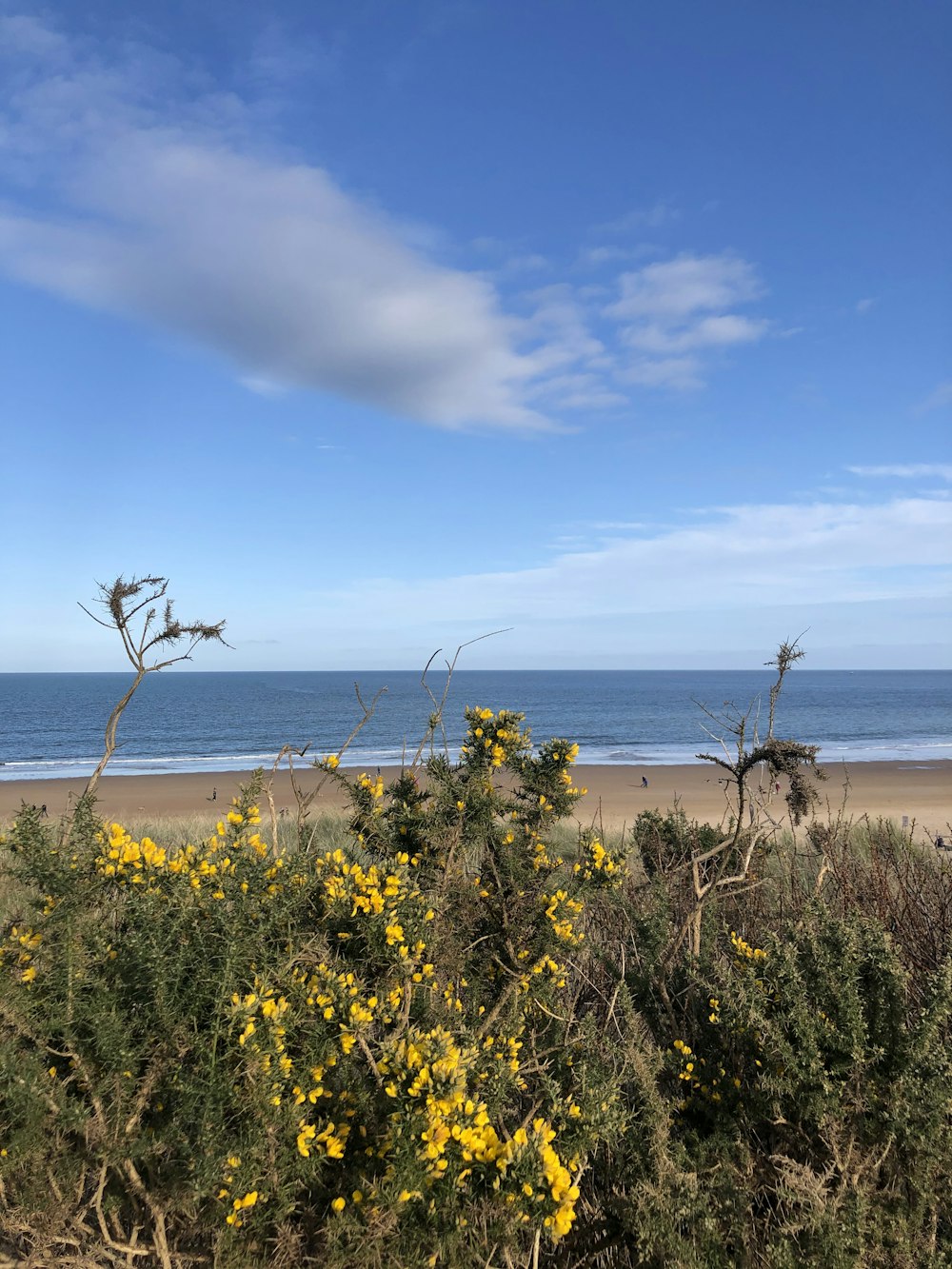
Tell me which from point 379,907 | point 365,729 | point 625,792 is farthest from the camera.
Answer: point 365,729

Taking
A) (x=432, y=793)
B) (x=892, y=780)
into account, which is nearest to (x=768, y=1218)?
(x=432, y=793)

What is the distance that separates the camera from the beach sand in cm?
2223

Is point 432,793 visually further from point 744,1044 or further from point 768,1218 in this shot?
point 768,1218

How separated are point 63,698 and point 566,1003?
371 ft

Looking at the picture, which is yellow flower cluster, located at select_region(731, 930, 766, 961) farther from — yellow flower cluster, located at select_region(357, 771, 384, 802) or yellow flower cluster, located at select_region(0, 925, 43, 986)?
yellow flower cluster, located at select_region(0, 925, 43, 986)

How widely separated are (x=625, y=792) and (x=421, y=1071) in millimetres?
26890

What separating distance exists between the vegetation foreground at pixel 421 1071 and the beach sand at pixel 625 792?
15.2 metres

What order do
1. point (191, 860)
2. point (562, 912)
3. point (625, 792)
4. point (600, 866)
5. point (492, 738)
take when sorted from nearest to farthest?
point (191, 860)
point (562, 912)
point (600, 866)
point (492, 738)
point (625, 792)

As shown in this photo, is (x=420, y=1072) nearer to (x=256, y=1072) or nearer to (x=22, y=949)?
(x=256, y=1072)

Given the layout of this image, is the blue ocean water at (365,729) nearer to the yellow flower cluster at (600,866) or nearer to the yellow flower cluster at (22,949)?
the yellow flower cluster at (600,866)

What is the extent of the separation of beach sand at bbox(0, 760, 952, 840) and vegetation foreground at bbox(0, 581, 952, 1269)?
15.2 metres

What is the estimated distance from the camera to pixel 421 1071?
1965 mm

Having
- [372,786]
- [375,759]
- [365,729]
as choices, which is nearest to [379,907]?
[372,786]

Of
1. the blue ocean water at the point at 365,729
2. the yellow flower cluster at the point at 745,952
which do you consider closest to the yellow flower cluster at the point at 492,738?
the yellow flower cluster at the point at 745,952
